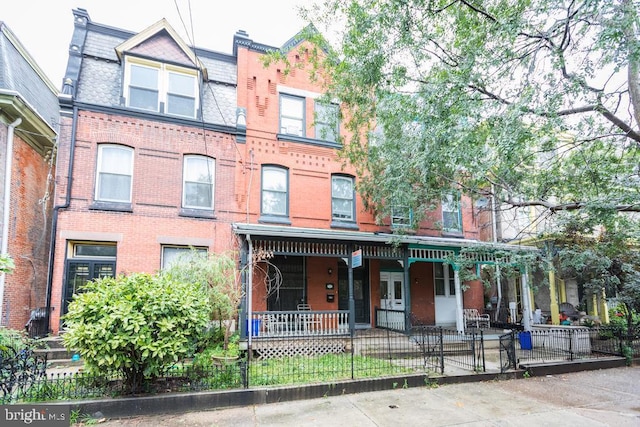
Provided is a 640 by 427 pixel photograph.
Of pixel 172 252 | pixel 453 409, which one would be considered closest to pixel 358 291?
pixel 172 252

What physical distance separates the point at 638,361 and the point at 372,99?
1132cm

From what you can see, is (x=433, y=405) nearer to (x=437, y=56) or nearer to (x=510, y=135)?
(x=510, y=135)

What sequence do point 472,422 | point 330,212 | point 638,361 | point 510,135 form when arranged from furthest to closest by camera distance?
point 330,212
point 638,361
point 510,135
point 472,422

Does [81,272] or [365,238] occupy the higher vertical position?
[365,238]

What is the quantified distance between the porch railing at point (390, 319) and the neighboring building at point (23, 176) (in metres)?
11.3

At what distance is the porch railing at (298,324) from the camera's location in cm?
1088

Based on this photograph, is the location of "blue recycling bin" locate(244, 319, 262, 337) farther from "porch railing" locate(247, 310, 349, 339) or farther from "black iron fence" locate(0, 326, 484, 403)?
"black iron fence" locate(0, 326, 484, 403)

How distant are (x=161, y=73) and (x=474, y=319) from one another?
15.4 meters

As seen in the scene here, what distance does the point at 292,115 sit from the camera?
14617 millimetres

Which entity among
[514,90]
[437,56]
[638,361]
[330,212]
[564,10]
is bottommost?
[638,361]

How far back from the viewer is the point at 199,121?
1311 cm

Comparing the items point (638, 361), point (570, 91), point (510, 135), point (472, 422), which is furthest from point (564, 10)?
point (638, 361)

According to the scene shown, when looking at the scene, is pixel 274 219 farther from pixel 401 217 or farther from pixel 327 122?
pixel 401 217

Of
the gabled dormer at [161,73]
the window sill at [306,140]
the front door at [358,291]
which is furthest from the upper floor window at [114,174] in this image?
the front door at [358,291]
